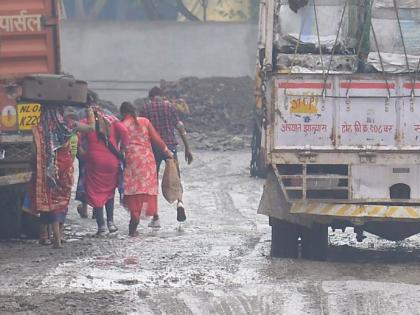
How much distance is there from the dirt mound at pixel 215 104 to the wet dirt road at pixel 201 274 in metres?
15.2

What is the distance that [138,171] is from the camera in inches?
498

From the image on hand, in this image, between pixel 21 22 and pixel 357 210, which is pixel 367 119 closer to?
pixel 357 210

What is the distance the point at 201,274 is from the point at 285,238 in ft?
4.33

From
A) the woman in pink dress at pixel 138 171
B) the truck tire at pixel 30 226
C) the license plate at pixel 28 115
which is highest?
the license plate at pixel 28 115

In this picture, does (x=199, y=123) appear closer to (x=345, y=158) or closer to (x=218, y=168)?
(x=218, y=168)

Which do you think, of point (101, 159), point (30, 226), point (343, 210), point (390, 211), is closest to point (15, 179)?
point (30, 226)

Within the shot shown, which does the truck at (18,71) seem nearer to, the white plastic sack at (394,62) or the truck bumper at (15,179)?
the truck bumper at (15,179)

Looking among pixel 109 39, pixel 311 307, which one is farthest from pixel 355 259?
pixel 109 39

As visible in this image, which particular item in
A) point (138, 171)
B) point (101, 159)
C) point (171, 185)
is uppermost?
point (101, 159)

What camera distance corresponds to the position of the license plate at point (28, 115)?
38.4ft

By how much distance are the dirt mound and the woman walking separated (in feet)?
50.9

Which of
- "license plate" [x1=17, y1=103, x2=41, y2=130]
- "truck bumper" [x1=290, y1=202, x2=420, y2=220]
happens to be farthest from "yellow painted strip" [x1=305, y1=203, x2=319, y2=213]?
"license plate" [x1=17, y1=103, x2=41, y2=130]

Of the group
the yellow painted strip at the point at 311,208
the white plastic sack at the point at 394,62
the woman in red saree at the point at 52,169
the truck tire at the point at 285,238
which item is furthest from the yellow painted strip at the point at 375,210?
the woman in red saree at the point at 52,169

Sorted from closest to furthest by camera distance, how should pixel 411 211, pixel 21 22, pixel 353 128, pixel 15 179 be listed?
pixel 411 211 < pixel 353 128 < pixel 15 179 < pixel 21 22
